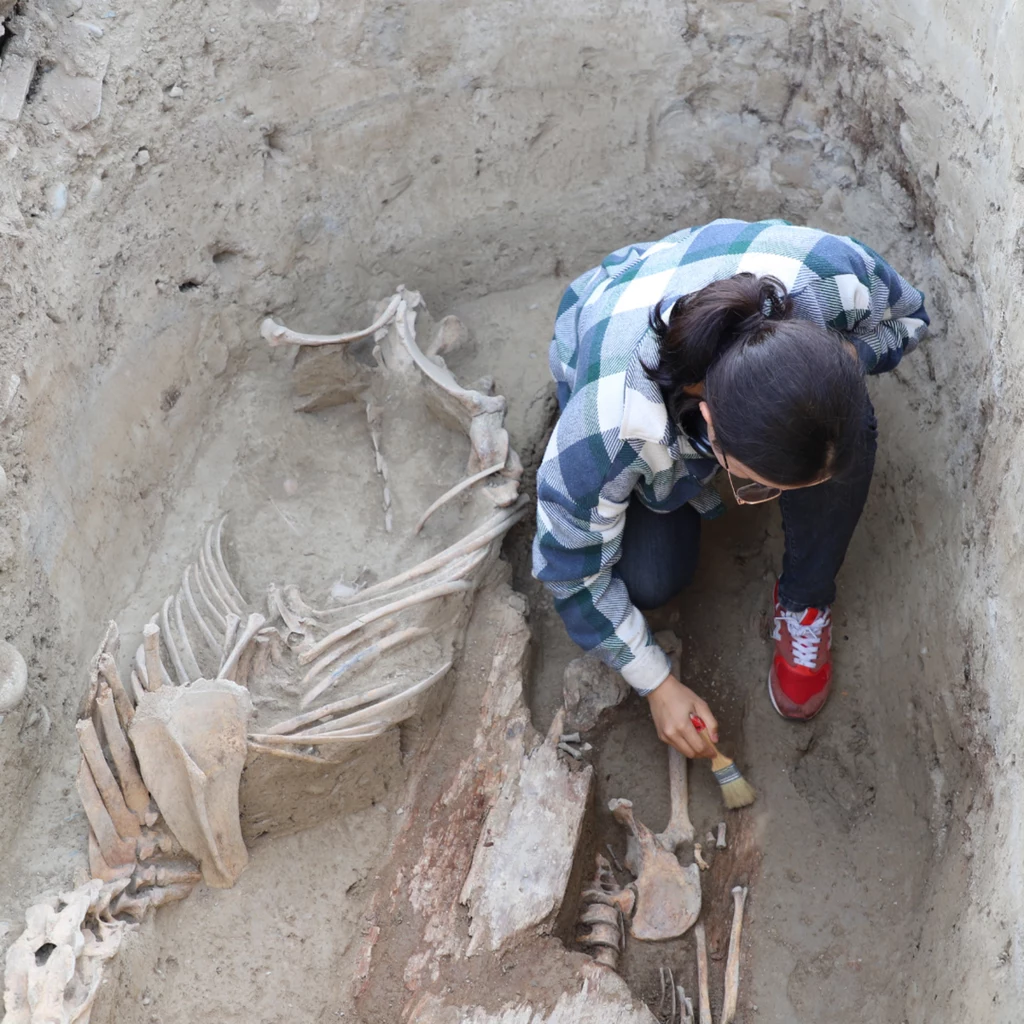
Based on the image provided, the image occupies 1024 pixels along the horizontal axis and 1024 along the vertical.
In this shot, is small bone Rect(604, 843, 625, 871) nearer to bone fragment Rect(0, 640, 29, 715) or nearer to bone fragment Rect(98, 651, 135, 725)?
bone fragment Rect(98, 651, 135, 725)

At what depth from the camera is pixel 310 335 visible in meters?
2.81

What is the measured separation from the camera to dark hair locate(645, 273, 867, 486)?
5.36 ft

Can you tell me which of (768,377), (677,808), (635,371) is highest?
(768,377)

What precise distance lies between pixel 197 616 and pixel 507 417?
0.96 meters

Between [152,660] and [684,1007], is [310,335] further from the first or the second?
[684,1007]

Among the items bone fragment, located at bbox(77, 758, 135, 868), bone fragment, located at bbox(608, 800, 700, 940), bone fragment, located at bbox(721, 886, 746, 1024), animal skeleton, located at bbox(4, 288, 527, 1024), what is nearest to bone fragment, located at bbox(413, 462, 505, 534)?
animal skeleton, located at bbox(4, 288, 527, 1024)

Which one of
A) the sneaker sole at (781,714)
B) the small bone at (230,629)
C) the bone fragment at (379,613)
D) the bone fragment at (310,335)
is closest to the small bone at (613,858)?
the sneaker sole at (781,714)

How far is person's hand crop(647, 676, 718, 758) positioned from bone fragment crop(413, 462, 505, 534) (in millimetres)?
618

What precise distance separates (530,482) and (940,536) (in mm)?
965

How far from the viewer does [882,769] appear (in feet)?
8.05

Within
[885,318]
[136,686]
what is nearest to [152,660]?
[136,686]

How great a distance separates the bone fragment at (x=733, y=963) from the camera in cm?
219

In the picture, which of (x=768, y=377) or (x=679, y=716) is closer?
(x=768, y=377)

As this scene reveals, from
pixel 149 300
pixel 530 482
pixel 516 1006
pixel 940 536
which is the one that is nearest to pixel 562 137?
pixel 530 482
